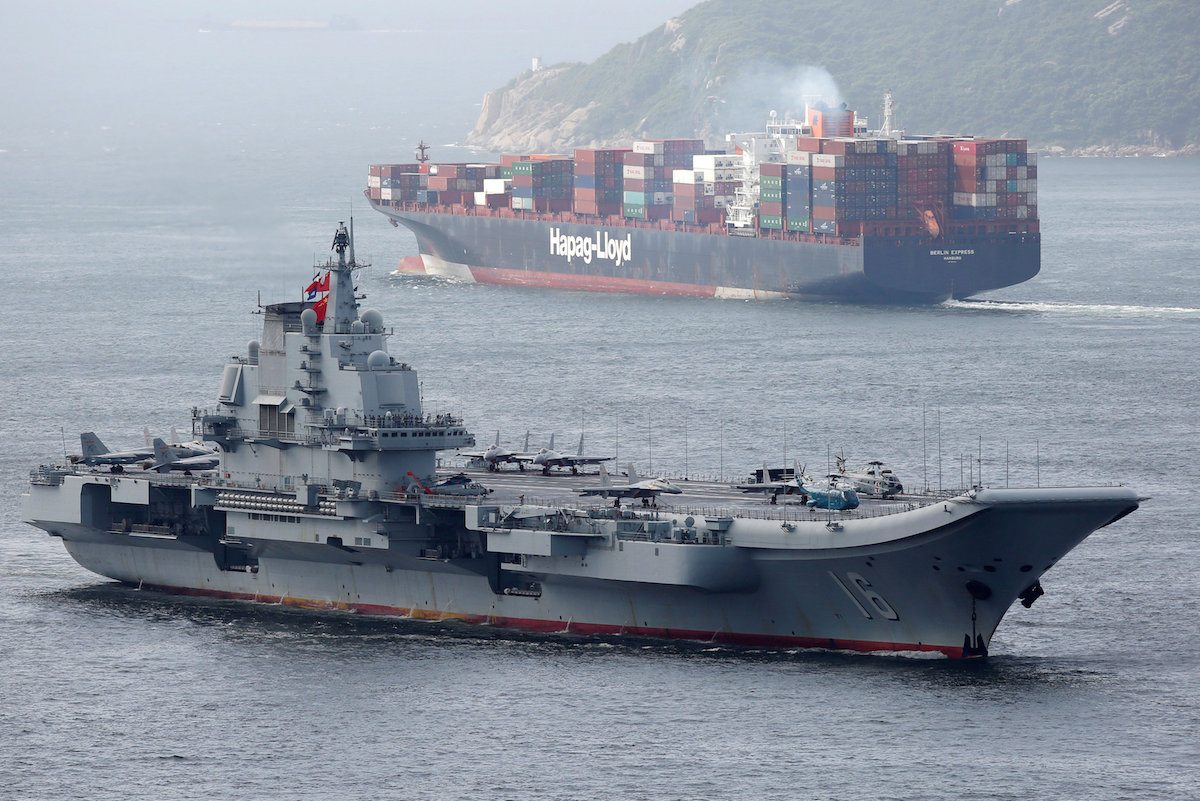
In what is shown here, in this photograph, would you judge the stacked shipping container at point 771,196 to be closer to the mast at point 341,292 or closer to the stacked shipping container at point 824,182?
the stacked shipping container at point 824,182

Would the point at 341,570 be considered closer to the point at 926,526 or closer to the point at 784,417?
the point at 926,526

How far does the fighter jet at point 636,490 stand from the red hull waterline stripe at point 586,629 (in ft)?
8.86

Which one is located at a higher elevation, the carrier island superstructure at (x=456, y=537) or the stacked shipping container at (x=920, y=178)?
the stacked shipping container at (x=920, y=178)

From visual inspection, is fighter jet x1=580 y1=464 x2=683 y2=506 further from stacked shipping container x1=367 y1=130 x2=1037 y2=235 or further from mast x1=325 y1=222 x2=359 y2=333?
stacked shipping container x1=367 y1=130 x2=1037 y2=235

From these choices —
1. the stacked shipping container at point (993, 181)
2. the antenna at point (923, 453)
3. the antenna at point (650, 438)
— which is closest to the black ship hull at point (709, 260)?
the stacked shipping container at point (993, 181)

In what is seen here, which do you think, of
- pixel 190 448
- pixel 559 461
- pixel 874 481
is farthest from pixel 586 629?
pixel 190 448

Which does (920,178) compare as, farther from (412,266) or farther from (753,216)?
(412,266)

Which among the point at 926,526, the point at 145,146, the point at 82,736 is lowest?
the point at 82,736

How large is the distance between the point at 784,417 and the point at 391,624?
26879 mm

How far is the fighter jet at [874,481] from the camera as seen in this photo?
48625mm

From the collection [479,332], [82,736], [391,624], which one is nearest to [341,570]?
[391,624]

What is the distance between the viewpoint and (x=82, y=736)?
1623 inches

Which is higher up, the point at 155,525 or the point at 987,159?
the point at 987,159

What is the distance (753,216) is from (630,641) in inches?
2884
